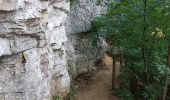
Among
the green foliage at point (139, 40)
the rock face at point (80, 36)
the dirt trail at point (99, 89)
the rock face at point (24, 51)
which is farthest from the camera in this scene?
the rock face at point (80, 36)

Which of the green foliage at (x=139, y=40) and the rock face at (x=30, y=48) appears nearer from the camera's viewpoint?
the rock face at (x=30, y=48)

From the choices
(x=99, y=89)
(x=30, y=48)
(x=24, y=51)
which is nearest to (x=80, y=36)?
(x=99, y=89)

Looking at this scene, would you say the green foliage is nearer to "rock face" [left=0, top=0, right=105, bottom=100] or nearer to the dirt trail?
the dirt trail

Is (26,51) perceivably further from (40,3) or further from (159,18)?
(159,18)

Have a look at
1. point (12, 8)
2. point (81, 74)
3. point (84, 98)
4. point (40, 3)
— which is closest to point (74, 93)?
point (84, 98)

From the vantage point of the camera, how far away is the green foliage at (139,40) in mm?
10828

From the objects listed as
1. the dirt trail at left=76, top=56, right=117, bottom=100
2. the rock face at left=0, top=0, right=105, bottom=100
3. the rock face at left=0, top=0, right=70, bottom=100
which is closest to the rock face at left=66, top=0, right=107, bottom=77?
the dirt trail at left=76, top=56, right=117, bottom=100

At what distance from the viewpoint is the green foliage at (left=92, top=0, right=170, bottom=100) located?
426 inches

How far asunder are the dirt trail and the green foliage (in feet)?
1.85

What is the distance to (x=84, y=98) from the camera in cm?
1217

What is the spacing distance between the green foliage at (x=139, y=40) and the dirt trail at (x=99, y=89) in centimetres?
56

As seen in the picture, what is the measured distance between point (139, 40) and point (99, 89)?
2606mm

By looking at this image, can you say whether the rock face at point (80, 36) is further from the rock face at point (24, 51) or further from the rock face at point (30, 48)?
the rock face at point (24, 51)

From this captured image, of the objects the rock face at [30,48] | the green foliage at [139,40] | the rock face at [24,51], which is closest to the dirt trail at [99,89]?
the green foliage at [139,40]
